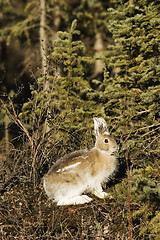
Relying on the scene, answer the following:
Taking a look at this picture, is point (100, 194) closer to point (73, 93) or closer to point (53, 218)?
point (53, 218)

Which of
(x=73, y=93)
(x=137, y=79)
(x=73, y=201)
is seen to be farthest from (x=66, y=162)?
(x=137, y=79)

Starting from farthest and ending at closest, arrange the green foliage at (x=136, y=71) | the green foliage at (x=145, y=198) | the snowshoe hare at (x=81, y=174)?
the green foliage at (x=136, y=71), the snowshoe hare at (x=81, y=174), the green foliage at (x=145, y=198)

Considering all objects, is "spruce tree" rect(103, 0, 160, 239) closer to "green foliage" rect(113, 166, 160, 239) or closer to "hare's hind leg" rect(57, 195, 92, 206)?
"hare's hind leg" rect(57, 195, 92, 206)

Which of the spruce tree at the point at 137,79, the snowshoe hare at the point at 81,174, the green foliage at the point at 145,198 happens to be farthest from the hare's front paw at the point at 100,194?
the spruce tree at the point at 137,79

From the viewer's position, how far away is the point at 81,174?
456cm

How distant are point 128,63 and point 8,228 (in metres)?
3.95

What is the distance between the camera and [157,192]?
325 centimetres

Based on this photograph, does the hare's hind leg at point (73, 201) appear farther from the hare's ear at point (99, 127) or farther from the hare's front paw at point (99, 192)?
the hare's ear at point (99, 127)

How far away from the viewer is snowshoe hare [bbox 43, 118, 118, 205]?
4.53m

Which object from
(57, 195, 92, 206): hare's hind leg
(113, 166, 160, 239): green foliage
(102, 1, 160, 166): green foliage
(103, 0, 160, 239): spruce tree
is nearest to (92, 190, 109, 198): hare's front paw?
(57, 195, 92, 206): hare's hind leg

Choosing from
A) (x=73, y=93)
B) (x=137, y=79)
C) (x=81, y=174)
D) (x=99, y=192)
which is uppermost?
(x=137, y=79)

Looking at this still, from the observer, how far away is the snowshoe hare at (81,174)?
14.9 feet

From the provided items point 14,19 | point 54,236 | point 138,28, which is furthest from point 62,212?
point 14,19

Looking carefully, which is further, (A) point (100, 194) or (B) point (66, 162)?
(A) point (100, 194)
